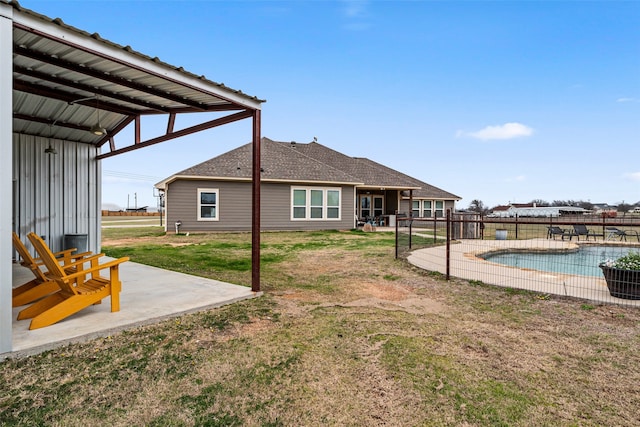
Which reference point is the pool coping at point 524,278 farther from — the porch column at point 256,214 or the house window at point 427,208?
the house window at point 427,208

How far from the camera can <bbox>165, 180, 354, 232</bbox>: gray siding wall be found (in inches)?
609

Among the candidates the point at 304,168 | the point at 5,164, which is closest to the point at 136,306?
the point at 5,164

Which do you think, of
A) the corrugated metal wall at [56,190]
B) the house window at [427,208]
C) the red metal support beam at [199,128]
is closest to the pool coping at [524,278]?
the red metal support beam at [199,128]

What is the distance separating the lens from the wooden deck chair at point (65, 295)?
355 cm

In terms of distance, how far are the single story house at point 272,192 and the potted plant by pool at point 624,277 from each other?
13411 millimetres

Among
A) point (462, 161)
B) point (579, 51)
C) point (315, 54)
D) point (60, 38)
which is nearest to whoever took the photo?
point (60, 38)

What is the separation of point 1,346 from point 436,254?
29.6ft

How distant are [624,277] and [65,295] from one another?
744 cm

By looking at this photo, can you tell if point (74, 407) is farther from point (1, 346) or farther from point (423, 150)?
point (423, 150)

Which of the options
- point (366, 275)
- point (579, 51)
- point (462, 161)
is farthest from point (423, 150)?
point (366, 275)

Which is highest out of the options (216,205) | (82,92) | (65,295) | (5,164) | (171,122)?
(82,92)

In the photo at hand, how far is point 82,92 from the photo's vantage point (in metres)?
5.66

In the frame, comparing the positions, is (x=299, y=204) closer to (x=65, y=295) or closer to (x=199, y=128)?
(x=199, y=128)

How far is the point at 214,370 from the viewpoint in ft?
9.21
